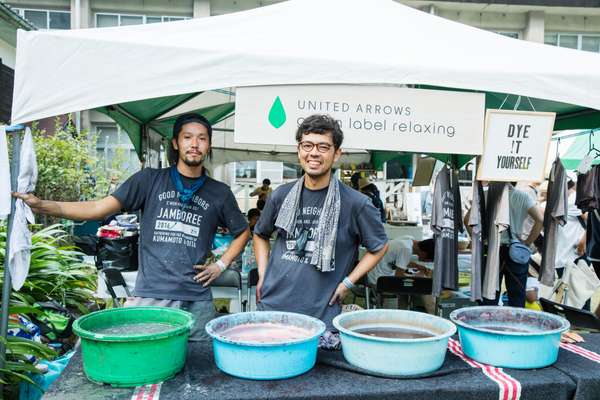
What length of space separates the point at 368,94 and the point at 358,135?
0.81 feet

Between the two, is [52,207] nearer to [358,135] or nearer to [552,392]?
[358,135]

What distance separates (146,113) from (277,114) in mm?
2688

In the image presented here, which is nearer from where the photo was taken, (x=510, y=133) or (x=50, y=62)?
(x=50, y=62)

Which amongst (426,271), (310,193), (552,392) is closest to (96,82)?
(310,193)

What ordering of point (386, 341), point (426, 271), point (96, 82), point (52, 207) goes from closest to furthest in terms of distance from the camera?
point (386, 341) → point (52, 207) → point (96, 82) → point (426, 271)

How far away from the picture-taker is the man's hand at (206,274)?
2.52m

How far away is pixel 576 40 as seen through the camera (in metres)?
16.0

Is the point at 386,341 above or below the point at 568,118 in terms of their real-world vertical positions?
below

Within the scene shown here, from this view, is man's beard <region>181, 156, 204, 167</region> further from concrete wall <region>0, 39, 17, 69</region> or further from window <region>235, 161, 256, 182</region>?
window <region>235, 161, 256, 182</region>

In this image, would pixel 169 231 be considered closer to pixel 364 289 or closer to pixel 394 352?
pixel 394 352

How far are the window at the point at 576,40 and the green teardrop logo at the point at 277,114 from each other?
16552 millimetres

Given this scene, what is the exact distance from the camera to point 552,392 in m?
1.79

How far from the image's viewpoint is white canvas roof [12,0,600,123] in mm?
2406

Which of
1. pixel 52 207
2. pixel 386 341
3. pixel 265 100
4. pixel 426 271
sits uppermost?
pixel 265 100
